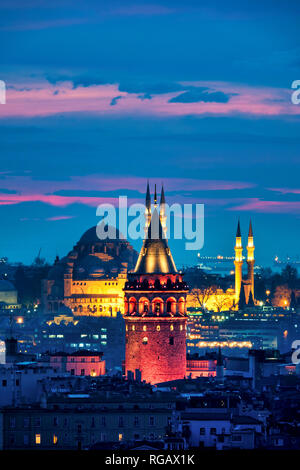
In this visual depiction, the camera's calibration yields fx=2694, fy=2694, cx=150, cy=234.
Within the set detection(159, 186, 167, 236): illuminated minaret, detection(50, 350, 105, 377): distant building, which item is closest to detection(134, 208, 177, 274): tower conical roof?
detection(159, 186, 167, 236): illuminated minaret

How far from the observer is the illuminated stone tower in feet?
430

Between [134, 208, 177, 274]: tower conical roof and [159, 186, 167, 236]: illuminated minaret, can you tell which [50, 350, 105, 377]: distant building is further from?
[134, 208, 177, 274]: tower conical roof

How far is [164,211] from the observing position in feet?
458

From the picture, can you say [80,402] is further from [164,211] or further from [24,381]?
[164,211]

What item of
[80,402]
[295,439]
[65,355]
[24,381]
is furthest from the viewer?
[65,355]

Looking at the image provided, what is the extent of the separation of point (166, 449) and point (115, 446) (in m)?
4.67

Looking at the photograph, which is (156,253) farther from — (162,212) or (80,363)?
(80,363)

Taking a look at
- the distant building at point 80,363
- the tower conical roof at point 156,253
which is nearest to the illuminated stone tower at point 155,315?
the tower conical roof at point 156,253

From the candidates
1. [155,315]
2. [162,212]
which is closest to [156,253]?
[155,315]

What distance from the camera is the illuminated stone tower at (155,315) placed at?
13100 centimetres

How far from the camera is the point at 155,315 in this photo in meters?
Result: 131
